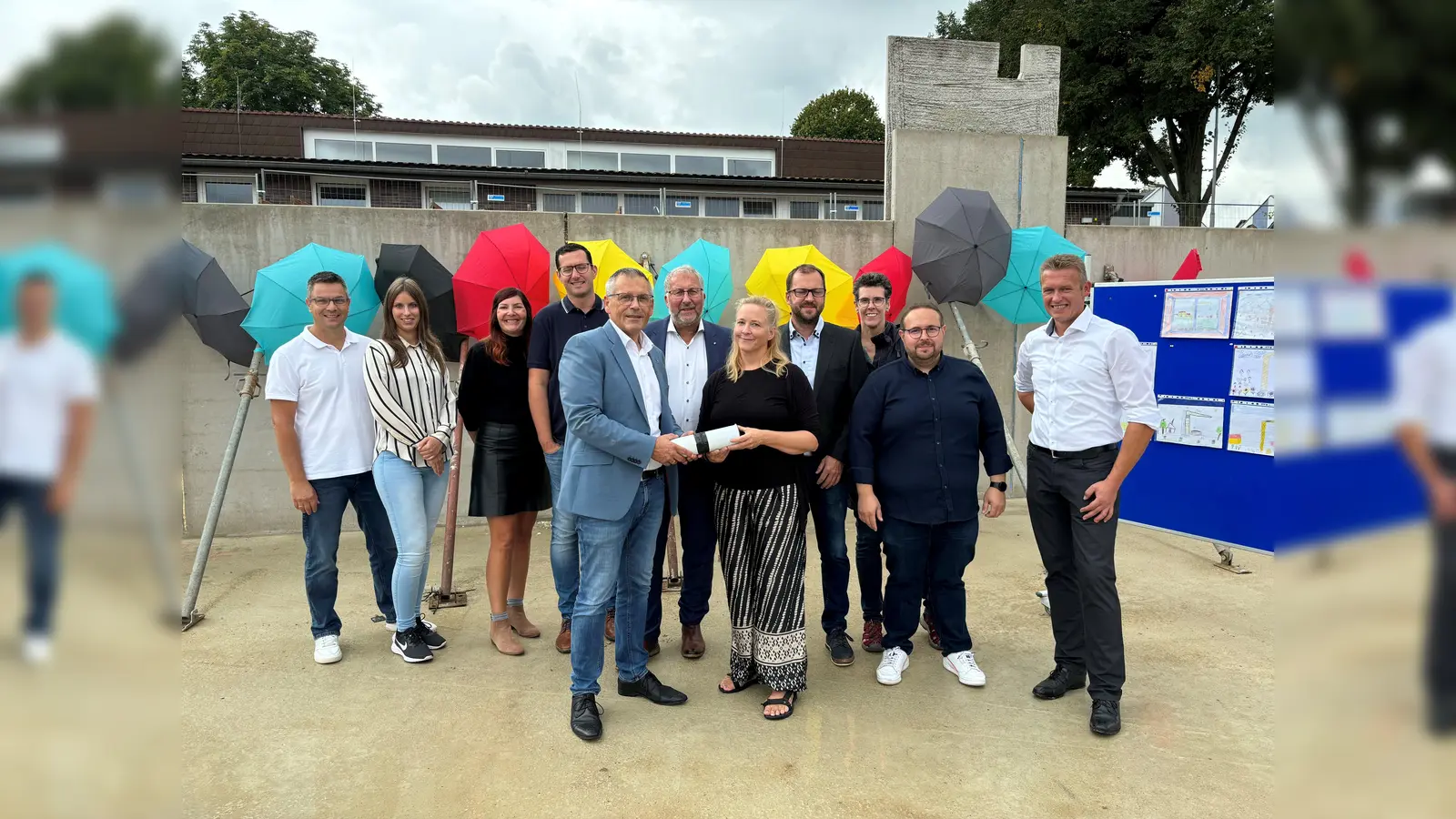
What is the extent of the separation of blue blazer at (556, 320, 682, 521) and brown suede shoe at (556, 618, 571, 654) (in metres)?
1.07

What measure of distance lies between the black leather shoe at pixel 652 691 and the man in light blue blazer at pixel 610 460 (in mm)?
155

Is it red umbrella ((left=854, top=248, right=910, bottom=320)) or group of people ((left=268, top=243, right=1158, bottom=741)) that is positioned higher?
red umbrella ((left=854, top=248, right=910, bottom=320))

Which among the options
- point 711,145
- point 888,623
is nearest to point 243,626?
point 888,623

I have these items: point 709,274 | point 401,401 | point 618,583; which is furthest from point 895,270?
point 401,401

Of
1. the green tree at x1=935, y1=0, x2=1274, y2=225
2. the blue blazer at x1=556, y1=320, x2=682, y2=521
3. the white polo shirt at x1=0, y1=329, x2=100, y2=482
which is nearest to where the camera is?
the white polo shirt at x1=0, y1=329, x2=100, y2=482

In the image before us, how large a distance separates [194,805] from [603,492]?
1.66 m

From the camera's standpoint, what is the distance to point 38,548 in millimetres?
503

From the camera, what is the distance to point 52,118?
1.53 feet

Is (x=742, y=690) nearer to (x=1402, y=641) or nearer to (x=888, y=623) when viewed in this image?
(x=888, y=623)

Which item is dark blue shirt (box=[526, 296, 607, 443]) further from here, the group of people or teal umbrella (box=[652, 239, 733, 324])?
teal umbrella (box=[652, 239, 733, 324])

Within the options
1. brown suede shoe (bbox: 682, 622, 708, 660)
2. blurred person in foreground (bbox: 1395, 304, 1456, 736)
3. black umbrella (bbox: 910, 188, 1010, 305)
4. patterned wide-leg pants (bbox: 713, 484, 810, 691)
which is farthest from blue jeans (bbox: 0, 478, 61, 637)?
black umbrella (bbox: 910, 188, 1010, 305)

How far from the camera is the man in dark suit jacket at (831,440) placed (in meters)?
3.70

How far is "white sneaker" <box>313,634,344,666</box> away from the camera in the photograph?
3693mm

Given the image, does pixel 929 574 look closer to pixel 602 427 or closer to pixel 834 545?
pixel 834 545
